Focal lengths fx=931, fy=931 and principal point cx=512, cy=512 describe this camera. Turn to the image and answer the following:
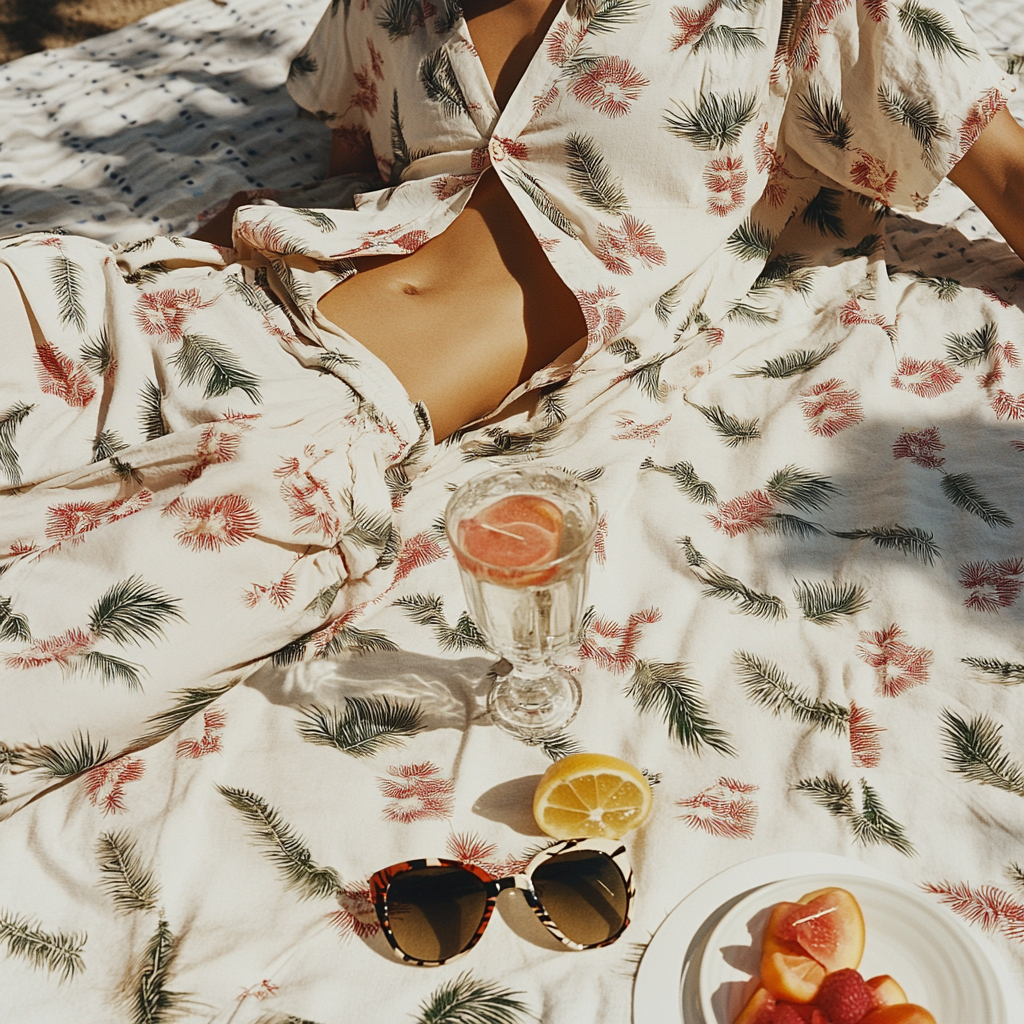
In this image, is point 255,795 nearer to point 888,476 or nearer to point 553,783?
point 553,783

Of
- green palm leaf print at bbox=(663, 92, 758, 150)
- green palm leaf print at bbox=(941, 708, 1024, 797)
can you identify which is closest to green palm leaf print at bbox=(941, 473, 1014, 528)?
green palm leaf print at bbox=(941, 708, 1024, 797)

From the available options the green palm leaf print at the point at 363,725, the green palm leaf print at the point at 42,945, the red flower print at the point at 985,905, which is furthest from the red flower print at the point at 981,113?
the green palm leaf print at the point at 42,945

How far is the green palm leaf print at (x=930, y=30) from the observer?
1737mm

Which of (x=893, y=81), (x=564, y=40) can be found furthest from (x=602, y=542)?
(x=893, y=81)

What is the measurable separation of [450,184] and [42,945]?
55.7 inches

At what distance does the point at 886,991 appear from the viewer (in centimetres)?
93

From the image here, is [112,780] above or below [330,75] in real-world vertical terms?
below

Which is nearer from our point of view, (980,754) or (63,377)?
(980,754)

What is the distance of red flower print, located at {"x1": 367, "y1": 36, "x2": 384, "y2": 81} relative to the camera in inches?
76.9

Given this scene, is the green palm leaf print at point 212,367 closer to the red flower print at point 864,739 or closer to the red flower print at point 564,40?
the red flower print at point 564,40

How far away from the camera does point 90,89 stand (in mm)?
2682

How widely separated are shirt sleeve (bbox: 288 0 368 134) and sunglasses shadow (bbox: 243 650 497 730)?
4.47ft

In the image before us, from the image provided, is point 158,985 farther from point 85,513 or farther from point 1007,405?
point 1007,405

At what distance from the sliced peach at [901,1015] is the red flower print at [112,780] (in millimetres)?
934
